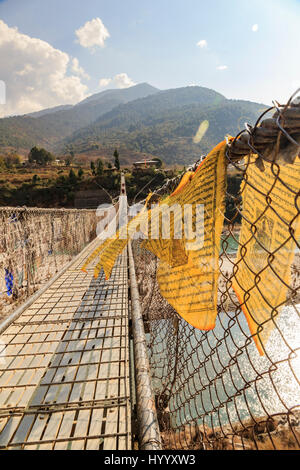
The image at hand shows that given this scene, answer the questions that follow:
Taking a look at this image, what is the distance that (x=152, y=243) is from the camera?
1619 millimetres

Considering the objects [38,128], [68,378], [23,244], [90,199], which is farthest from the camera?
[38,128]

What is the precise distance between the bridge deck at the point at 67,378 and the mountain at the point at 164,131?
69.7 m

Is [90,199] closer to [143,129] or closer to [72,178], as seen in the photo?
[72,178]

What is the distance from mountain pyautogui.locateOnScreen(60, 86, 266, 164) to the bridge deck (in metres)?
69.7

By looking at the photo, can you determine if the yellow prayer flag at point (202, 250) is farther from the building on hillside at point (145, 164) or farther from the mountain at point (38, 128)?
the mountain at point (38, 128)

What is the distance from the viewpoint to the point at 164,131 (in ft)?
374

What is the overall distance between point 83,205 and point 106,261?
1191 inches

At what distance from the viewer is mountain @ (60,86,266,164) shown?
95812 mm

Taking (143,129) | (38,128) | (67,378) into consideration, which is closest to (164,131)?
(143,129)

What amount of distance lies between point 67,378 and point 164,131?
12478 cm

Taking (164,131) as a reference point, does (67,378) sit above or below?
below

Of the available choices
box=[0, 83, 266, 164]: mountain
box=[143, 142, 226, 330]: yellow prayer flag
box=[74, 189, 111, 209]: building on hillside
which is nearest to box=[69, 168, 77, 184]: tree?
box=[74, 189, 111, 209]: building on hillside

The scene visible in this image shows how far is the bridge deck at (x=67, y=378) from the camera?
1.17 m
